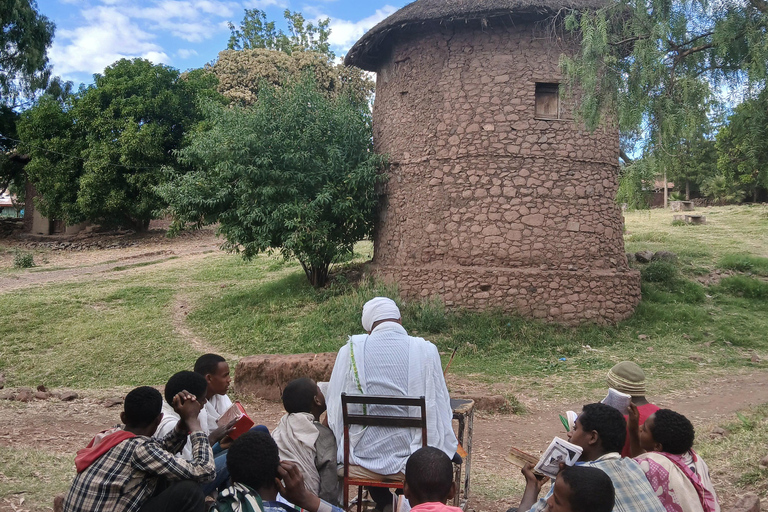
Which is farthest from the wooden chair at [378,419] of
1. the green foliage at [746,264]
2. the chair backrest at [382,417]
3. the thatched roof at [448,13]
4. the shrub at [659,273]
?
the green foliage at [746,264]

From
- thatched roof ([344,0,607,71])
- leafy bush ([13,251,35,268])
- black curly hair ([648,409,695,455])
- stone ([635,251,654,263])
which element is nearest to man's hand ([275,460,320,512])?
black curly hair ([648,409,695,455])

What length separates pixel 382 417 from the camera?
342cm

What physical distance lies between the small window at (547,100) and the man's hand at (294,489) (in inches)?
374

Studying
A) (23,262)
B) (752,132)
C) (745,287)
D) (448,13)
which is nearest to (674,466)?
(752,132)

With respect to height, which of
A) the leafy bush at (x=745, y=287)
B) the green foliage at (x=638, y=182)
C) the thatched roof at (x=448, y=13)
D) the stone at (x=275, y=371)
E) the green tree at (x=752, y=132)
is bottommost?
the stone at (x=275, y=371)

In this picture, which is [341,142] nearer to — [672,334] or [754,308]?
[672,334]

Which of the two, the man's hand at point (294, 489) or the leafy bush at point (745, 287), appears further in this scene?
the leafy bush at point (745, 287)

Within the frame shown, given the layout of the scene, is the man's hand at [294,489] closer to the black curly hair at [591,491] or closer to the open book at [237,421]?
the open book at [237,421]

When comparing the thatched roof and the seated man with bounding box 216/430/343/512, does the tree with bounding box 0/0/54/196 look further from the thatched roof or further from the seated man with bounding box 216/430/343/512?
the seated man with bounding box 216/430/343/512

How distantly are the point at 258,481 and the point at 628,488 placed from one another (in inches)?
64.3

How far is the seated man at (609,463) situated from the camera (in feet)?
8.96

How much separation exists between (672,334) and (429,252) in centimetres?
437

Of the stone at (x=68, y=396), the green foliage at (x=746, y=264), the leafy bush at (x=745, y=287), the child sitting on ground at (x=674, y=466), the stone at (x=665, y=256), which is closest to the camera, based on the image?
the child sitting on ground at (x=674, y=466)

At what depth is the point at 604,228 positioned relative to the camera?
11352mm
